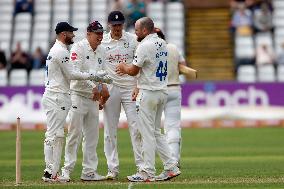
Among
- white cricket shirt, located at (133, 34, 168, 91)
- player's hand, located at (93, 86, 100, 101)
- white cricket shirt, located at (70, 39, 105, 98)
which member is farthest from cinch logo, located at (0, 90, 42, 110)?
white cricket shirt, located at (133, 34, 168, 91)

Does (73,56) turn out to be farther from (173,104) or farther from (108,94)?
(173,104)

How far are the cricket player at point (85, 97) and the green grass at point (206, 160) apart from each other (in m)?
0.32

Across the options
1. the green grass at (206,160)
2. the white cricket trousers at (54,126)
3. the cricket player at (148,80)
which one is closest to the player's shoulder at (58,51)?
the white cricket trousers at (54,126)

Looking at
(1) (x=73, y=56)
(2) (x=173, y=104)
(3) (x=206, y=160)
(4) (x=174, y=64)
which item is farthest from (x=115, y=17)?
(3) (x=206, y=160)

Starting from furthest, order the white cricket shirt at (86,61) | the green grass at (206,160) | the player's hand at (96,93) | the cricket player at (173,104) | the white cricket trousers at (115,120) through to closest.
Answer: the cricket player at (173,104)
the white cricket trousers at (115,120)
the white cricket shirt at (86,61)
the player's hand at (96,93)
the green grass at (206,160)

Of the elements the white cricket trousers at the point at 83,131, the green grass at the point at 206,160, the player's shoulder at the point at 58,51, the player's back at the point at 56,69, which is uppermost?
the player's shoulder at the point at 58,51

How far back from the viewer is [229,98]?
28812mm

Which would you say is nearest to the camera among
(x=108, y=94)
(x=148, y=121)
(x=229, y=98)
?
(x=148, y=121)

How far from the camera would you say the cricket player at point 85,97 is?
50.6 ft

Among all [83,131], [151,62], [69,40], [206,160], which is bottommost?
[206,160]

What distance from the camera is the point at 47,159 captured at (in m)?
15.1

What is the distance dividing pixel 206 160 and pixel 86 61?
4518mm

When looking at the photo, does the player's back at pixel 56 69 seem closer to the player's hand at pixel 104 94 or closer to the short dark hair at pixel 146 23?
the player's hand at pixel 104 94

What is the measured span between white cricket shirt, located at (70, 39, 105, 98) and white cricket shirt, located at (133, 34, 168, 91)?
2.38 feet
